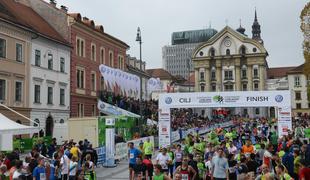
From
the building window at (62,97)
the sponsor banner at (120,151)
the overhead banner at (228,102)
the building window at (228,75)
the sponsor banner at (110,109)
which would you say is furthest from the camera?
the building window at (228,75)

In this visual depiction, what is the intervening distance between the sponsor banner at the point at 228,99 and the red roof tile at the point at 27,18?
14025 mm

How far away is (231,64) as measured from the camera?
96.9m

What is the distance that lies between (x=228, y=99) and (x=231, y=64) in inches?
2798

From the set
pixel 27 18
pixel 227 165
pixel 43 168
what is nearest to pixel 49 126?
pixel 27 18

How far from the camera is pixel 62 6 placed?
4644 centimetres

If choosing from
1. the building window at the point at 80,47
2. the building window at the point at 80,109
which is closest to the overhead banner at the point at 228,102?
the building window at the point at 80,109

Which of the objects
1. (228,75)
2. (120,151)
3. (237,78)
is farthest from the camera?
(228,75)

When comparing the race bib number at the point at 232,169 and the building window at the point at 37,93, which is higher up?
the building window at the point at 37,93

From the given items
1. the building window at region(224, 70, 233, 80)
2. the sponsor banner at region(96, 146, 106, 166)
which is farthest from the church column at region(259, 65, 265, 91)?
the sponsor banner at region(96, 146, 106, 166)

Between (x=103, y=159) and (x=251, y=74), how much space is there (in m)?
76.3

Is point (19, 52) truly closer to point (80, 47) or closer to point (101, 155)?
point (80, 47)

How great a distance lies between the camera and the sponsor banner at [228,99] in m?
25.9

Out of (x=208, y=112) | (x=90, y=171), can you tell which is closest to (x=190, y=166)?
(x=90, y=171)

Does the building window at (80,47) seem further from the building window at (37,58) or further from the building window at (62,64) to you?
the building window at (37,58)
